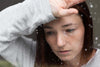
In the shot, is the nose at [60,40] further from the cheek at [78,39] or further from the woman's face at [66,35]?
the cheek at [78,39]

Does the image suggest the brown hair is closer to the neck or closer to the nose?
the neck

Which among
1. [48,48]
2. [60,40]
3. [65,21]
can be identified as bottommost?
[48,48]

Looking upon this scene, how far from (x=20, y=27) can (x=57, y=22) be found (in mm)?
241

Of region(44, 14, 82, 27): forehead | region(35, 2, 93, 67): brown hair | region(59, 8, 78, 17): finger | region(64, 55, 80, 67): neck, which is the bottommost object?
region(64, 55, 80, 67): neck

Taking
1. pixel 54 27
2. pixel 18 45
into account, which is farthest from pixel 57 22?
pixel 18 45

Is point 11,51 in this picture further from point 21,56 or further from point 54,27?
point 54,27

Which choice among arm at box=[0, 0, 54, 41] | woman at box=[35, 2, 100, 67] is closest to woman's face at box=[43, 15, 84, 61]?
woman at box=[35, 2, 100, 67]

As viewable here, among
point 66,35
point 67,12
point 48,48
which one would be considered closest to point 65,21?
point 66,35

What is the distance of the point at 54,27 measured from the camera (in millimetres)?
1163

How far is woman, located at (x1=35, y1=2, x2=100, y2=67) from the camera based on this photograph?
1.17 m

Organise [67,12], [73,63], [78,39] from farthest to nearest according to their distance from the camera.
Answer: [73,63], [78,39], [67,12]

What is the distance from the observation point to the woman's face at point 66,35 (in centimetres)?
115

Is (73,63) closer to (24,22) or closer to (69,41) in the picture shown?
(69,41)

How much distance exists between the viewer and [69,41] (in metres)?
1.22
